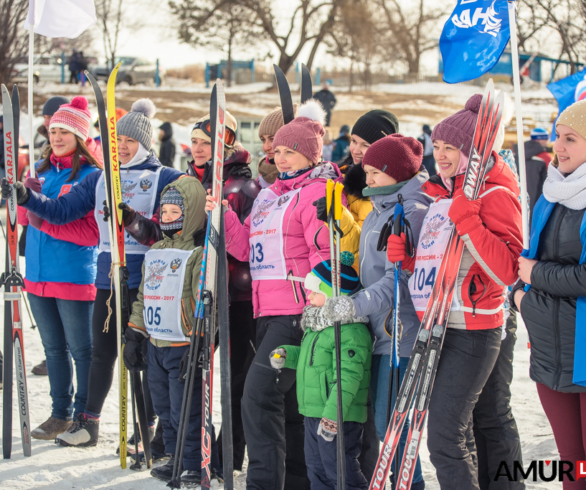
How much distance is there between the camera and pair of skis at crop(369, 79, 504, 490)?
243 cm

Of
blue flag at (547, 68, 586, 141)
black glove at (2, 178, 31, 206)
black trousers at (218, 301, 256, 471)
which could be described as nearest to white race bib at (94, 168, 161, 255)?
black glove at (2, 178, 31, 206)

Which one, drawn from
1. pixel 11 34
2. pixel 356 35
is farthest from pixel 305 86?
pixel 356 35

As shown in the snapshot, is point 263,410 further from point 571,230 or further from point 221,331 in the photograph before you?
point 571,230

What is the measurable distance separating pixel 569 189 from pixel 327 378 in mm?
1233

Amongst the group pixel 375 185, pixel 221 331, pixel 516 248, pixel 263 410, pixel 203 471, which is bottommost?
pixel 203 471

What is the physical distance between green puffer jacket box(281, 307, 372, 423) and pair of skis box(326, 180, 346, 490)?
81 mm

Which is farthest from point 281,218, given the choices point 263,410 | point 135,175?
point 135,175

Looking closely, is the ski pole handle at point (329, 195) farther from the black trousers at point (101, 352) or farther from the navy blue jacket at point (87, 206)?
the black trousers at point (101, 352)

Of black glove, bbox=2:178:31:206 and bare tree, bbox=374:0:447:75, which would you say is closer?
black glove, bbox=2:178:31:206

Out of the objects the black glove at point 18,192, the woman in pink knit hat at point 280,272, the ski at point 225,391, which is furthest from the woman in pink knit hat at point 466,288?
the black glove at point 18,192

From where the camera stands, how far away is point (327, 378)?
2.71 meters

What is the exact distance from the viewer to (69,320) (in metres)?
3.87

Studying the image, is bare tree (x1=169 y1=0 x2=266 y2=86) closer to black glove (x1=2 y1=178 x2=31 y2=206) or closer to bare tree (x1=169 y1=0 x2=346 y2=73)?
bare tree (x1=169 y1=0 x2=346 y2=73)

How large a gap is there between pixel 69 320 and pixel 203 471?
142cm
